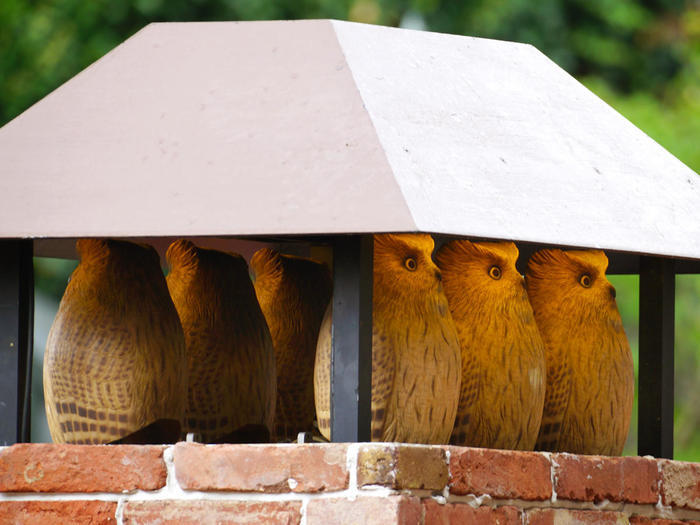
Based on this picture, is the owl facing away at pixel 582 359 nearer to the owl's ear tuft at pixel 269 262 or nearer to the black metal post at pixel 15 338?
the owl's ear tuft at pixel 269 262

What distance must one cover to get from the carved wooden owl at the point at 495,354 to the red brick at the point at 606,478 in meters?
0.18

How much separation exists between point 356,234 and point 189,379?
67cm

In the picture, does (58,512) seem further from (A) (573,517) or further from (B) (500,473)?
(A) (573,517)

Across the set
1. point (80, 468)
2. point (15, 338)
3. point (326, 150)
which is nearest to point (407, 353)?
point (326, 150)

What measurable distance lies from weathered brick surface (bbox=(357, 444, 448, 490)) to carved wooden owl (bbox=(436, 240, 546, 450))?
453 millimetres

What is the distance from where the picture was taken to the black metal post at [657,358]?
10.4ft

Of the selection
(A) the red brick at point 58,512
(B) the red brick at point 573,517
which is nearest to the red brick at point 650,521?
(B) the red brick at point 573,517

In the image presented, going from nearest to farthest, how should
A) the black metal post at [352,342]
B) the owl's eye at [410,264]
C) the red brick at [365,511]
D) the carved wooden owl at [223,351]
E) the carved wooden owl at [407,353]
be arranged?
the red brick at [365,511] < the black metal post at [352,342] < the carved wooden owl at [407,353] < the owl's eye at [410,264] < the carved wooden owl at [223,351]

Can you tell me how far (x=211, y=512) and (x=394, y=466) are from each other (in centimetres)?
33

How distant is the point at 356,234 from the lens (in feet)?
Result: 8.65

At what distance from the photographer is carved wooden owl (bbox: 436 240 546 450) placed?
9.87 feet

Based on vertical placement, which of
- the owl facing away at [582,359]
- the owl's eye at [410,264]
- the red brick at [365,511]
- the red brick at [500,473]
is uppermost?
the owl's eye at [410,264]

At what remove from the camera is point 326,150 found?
2645 mm

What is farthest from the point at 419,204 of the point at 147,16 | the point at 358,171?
the point at 147,16
